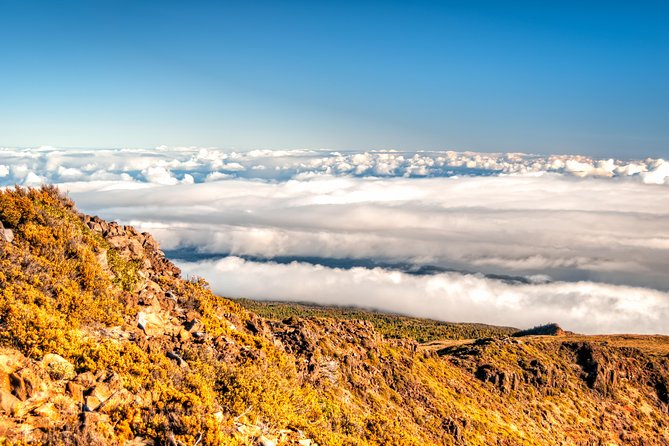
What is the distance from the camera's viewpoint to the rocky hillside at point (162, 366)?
1055 centimetres

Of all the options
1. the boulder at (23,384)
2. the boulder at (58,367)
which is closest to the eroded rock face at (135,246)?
the boulder at (58,367)

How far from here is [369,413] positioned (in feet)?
73.0

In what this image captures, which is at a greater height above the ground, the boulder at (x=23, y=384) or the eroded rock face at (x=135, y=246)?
the eroded rock face at (x=135, y=246)

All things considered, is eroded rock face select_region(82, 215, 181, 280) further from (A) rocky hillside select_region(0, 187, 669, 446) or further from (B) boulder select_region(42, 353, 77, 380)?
(B) boulder select_region(42, 353, 77, 380)

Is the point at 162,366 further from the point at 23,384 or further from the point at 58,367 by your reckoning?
the point at 23,384

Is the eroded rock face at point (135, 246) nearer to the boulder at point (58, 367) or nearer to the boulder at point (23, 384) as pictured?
the boulder at point (58, 367)

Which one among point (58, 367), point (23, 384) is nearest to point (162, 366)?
point (58, 367)

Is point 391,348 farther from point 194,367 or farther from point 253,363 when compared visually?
point 194,367

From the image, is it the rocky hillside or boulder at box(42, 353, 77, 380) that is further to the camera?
boulder at box(42, 353, 77, 380)

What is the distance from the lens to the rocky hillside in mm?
10547

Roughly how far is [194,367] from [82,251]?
726 centimetres

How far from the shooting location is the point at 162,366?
1336 centimetres

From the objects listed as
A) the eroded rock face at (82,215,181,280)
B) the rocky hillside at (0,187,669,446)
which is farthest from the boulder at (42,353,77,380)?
the eroded rock face at (82,215,181,280)

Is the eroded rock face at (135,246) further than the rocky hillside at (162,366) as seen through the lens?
Yes
